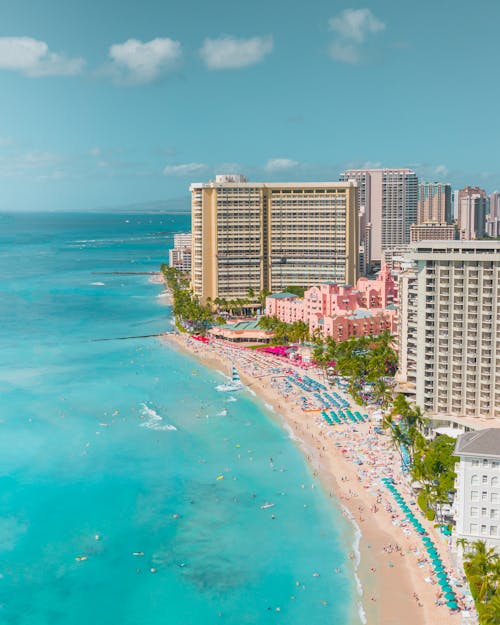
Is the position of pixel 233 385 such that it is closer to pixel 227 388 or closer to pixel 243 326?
pixel 227 388

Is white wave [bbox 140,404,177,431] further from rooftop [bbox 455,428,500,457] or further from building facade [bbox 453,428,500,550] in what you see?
building facade [bbox 453,428,500,550]

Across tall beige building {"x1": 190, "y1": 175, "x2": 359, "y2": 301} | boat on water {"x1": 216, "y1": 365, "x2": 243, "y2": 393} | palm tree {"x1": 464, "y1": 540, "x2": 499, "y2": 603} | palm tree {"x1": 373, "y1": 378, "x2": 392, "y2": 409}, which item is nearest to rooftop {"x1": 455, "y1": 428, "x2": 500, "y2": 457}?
palm tree {"x1": 464, "y1": 540, "x2": 499, "y2": 603}

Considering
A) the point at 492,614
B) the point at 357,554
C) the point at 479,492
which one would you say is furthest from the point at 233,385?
the point at 492,614

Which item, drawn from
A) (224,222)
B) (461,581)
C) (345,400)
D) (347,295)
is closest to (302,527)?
(461,581)

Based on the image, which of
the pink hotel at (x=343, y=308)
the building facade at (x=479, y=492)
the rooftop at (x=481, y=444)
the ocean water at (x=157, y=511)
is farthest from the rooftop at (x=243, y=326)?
the building facade at (x=479, y=492)

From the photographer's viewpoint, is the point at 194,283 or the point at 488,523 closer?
the point at 488,523

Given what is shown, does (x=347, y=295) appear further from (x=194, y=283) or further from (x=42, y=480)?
(x=42, y=480)

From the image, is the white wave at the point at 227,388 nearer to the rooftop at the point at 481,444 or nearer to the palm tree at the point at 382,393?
the palm tree at the point at 382,393
